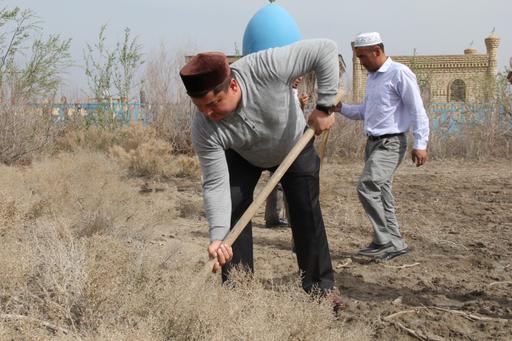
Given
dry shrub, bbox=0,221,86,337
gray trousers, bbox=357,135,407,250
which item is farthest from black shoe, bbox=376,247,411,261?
dry shrub, bbox=0,221,86,337

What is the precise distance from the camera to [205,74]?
286 cm

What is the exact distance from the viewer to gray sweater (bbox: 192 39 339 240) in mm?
3213

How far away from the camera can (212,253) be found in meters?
3.09

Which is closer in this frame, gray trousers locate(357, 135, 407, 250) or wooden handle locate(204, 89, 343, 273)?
wooden handle locate(204, 89, 343, 273)

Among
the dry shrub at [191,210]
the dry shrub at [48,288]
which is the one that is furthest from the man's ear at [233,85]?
the dry shrub at [191,210]

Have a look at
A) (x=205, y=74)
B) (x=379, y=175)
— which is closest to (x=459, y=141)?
(x=379, y=175)

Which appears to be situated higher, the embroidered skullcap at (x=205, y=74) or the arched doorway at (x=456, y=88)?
the embroidered skullcap at (x=205, y=74)

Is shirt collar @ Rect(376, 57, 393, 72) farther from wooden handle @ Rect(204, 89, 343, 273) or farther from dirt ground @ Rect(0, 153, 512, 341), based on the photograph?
wooden handle @ Rect(204, 89, 343, 273)

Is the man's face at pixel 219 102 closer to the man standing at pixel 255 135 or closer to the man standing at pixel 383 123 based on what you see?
the man standing at pixel 255 135

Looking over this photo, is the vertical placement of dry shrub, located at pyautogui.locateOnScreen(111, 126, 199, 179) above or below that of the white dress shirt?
below

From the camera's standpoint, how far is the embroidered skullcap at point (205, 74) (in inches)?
113

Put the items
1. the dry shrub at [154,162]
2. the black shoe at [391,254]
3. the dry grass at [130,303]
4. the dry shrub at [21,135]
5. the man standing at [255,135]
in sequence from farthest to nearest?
the dry shrub at [154,162]
the dry shrub at [21,135]
the black shoe at [391,254]
the man standing at [255,135]
the dry grass at [130,303]

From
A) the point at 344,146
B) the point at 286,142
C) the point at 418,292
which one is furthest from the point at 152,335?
the point at 344,146

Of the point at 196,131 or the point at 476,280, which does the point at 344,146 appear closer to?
the point at 476,280
